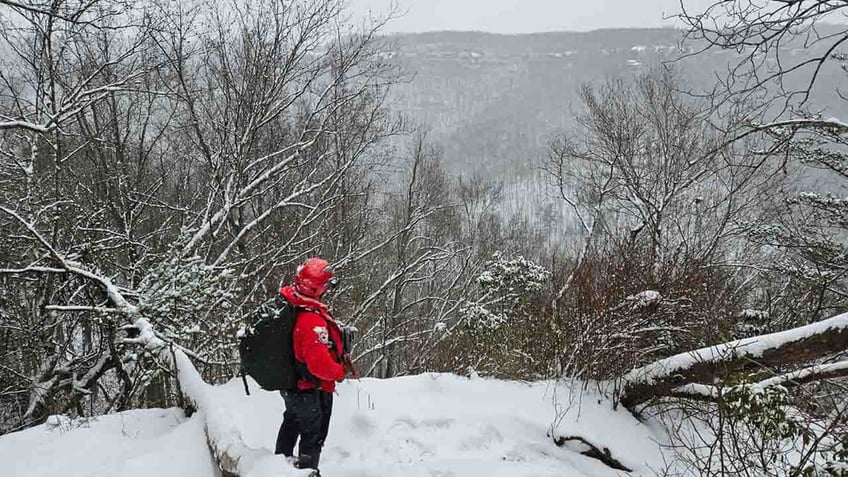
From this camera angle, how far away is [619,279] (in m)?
6.64

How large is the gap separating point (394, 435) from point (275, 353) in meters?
1.69

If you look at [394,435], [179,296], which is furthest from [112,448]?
[394,435]

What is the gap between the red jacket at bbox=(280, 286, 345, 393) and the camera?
11.4 ft

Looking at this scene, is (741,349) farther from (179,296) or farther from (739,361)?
(179,296)

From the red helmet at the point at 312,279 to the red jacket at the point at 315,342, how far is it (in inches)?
1.9

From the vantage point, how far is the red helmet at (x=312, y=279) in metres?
3.58

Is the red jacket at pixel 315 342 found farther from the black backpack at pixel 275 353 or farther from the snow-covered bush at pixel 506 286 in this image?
the snow-covered bush at pixel 506 286

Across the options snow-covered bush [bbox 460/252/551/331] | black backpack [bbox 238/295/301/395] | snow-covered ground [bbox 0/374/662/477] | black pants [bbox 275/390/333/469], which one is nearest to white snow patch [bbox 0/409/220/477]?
snow-covered ground [bbox 0/374/662/477]

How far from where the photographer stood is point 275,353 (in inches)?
139

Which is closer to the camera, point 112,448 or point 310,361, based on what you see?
point 310,361

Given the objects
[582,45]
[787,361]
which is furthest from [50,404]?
[582,45]

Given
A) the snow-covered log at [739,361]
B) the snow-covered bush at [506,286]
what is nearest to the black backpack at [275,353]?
the snow-covered log at [739,361]

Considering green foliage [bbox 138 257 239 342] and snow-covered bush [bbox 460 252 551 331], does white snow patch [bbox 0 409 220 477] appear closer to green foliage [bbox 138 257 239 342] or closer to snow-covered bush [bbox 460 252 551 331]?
green foliage [bbox 138 257 239 342]

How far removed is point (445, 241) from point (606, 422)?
44.3 feet
